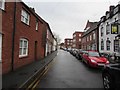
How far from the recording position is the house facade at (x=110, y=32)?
21128 mm

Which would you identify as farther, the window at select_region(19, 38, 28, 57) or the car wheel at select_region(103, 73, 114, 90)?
the window at select_region(19, 38, 28, 57)

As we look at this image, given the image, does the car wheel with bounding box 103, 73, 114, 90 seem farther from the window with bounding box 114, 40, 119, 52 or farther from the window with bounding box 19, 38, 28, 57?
the window with bounding box 114, 40, 119, 52

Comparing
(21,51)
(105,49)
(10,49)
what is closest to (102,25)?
(105,49)

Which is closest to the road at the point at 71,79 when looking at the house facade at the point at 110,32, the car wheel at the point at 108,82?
the car wheel at the point at 108,82

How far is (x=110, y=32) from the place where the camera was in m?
23.4

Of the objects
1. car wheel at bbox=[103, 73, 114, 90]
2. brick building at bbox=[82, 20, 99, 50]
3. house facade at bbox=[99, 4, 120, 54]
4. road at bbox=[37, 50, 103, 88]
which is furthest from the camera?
brick building at bbox=[82, 20, 99, 50]

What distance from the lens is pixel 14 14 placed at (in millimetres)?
10344

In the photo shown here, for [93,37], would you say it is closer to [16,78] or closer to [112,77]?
[16,78]

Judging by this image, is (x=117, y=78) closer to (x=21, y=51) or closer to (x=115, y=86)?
(x=115, y=86)

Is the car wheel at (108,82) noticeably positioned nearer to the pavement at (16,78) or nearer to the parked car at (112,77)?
the parked car at (112,77)

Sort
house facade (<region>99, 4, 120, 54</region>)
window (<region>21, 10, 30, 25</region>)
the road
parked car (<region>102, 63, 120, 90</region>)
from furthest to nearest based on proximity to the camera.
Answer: house facade (<region>99, 4, 120, 54</region>) < window (<region>21, 10, 30, 25</region>) < the road < parked car (<region>102, 63, 120, 90</region>)

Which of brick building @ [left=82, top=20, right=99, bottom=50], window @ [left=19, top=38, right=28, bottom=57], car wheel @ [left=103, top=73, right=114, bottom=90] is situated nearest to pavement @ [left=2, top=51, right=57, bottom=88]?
window @ [left=19, top=38, right=28, bottom=57]

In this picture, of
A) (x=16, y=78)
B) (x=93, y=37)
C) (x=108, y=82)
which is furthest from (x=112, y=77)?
(x=93, y=37)

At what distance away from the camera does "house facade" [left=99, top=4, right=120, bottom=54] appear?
69.3 feet
